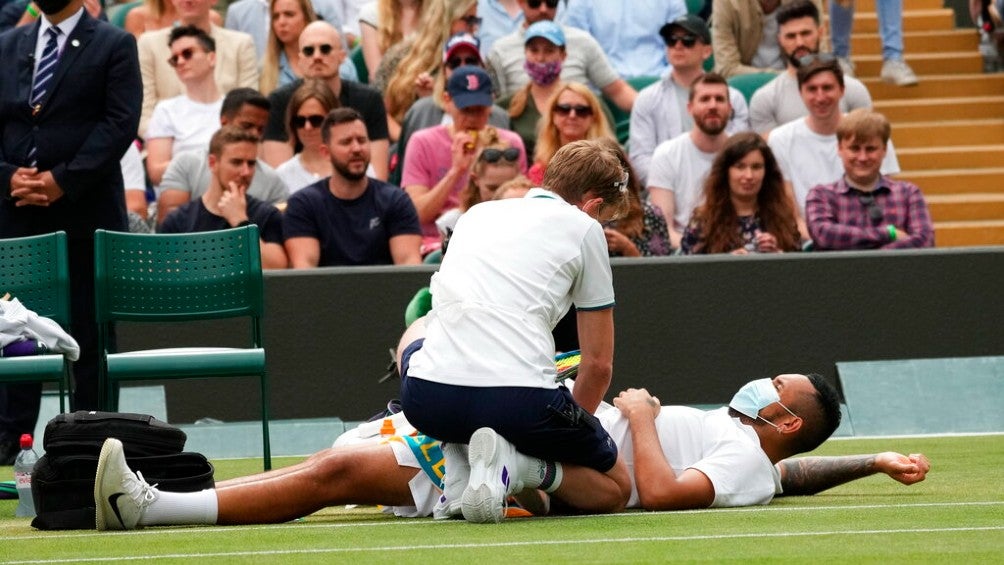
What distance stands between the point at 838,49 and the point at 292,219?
5.84m

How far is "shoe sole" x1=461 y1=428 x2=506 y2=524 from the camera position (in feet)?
20.0

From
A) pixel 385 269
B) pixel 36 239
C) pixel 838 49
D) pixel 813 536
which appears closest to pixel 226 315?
pixel 36 239

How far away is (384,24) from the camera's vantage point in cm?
1458

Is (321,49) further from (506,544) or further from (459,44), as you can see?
(506,544)

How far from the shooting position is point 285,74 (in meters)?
14.2

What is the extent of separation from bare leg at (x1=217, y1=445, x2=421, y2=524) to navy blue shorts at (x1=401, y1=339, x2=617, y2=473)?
24 centimetres

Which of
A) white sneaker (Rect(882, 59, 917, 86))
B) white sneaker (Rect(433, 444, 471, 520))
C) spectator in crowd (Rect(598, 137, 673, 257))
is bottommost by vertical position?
white sneaker (Rect(433, 444, 471, 520))

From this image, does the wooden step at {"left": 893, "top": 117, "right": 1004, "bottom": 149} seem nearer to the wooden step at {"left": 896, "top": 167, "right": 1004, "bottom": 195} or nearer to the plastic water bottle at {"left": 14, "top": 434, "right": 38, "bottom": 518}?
the wooden step at {"left": 896, "top": 167, "right": 1004, "bottom": 195}

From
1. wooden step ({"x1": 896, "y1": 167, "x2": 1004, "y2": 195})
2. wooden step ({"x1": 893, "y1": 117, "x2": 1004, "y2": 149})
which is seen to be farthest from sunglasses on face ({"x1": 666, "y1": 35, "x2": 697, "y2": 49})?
wooden step ({"x1": 893, "y1": 117, "x2": 1004, "y2": 149})

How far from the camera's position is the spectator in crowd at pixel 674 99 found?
13.2 m

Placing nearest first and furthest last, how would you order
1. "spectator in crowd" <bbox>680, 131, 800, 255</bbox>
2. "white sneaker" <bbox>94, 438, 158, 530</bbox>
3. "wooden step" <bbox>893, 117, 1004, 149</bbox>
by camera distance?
"white sneaker" <bbox>94, 438, 158, 530</bbox>, "spectator in crowd" <bbox>680, 131, 800, 255</bbox>, "wooden step" <bbox>893, 117, 1004, 149</bbox>

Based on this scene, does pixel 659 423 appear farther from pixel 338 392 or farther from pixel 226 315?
pixel 338 392

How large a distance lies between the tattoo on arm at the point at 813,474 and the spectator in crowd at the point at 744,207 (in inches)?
172

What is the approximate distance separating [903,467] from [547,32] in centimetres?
687
